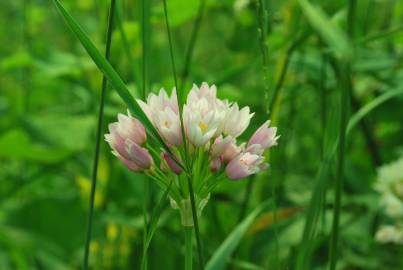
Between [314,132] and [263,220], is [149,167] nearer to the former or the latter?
[263,220]

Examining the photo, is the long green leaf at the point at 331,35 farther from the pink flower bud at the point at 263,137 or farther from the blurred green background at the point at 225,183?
the blurred green background at the point at 225,183

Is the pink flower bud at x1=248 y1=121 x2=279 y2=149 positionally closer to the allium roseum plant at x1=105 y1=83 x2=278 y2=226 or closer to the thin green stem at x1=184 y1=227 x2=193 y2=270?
the allium roseum plant at x1=105 y1=83 x2=278 y2=226

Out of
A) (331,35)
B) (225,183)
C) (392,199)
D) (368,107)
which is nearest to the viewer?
(331,35)

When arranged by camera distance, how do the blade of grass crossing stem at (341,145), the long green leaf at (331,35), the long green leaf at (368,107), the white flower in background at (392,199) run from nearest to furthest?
the long green leaf at (331,35) < the blade of grass crossing stem at (341,145) < the long green leaf at (368,107) < the white flower in background at (392,199)

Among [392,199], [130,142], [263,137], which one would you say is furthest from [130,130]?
[392,199]

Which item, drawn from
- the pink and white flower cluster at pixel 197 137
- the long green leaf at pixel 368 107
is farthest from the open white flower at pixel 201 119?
the long green leaf at pixel 368 107

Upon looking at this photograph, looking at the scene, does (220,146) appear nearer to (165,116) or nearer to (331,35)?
(165,116)

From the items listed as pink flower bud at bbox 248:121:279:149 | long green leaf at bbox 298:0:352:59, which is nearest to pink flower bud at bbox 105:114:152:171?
pink flower bud at bbox 248:121:279:149
